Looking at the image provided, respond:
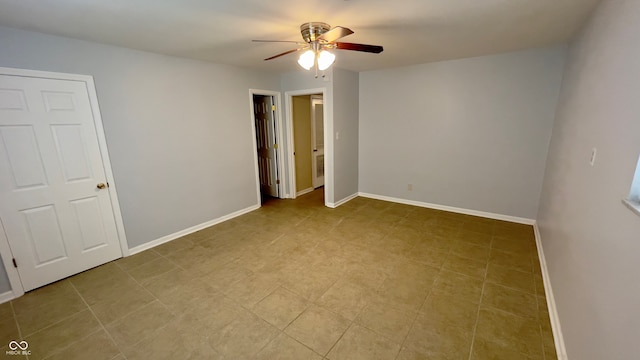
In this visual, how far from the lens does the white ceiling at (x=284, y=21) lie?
1.85m

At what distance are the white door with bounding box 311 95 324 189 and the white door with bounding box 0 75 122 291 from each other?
359cm

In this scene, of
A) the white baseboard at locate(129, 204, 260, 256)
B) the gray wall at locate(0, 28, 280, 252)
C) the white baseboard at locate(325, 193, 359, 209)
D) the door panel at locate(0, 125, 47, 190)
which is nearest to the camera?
the door panel at locate(0, 125, 47, 190)

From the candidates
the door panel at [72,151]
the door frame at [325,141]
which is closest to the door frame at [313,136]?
the door frame at [325,141]

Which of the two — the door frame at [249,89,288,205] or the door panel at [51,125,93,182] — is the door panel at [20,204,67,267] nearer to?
the door panel at [51,125,93,182]

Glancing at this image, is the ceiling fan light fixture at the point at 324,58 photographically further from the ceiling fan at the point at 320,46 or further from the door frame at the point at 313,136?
the door frame at the point at 313,136

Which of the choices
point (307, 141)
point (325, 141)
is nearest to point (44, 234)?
point (325, 141)

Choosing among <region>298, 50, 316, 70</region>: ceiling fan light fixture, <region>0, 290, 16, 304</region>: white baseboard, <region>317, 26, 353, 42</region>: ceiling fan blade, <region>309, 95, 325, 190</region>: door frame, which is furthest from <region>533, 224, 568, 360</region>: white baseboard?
<region>0, 290, 16, 304</region>: white baseboard

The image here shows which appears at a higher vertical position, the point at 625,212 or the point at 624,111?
the point at 624,111

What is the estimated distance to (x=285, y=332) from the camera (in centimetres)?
192

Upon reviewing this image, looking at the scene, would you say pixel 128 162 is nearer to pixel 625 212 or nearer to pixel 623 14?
pixel 625 212

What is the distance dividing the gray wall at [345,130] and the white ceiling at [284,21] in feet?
4.41

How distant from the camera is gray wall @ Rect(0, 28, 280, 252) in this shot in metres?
2.52

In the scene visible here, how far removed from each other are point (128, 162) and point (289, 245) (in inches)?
82.8

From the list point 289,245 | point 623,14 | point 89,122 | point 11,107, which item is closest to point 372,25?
point 623,14
